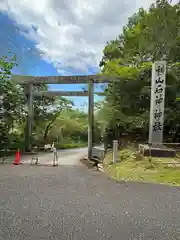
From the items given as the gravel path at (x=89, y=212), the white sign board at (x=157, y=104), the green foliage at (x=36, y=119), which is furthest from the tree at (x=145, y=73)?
the gravel path at (x=89, y=212)

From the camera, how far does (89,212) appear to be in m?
3.41

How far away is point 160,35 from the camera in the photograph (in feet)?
40.9

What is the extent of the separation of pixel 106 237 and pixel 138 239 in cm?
36

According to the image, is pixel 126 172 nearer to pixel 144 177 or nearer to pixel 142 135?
pixel 144 177

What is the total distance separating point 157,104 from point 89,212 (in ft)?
21.4

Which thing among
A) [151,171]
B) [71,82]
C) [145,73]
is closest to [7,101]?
[71,82]

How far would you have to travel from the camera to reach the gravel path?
2.70m

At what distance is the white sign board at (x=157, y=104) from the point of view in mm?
8805

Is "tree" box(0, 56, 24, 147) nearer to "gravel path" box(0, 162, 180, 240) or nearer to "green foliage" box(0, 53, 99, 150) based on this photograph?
"green foliage" box(0, 53, 99, 150)

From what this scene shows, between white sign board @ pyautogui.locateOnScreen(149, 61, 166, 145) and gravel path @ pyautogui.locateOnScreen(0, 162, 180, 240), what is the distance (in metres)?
3.88

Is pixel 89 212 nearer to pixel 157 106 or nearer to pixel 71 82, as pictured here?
pixel 157 106

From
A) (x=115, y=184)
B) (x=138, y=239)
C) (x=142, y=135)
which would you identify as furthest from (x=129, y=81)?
(x=138, y=239)

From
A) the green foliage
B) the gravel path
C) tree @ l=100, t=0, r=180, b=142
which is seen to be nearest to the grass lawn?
the gravel path

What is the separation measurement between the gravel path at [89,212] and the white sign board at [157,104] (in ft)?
12.7
